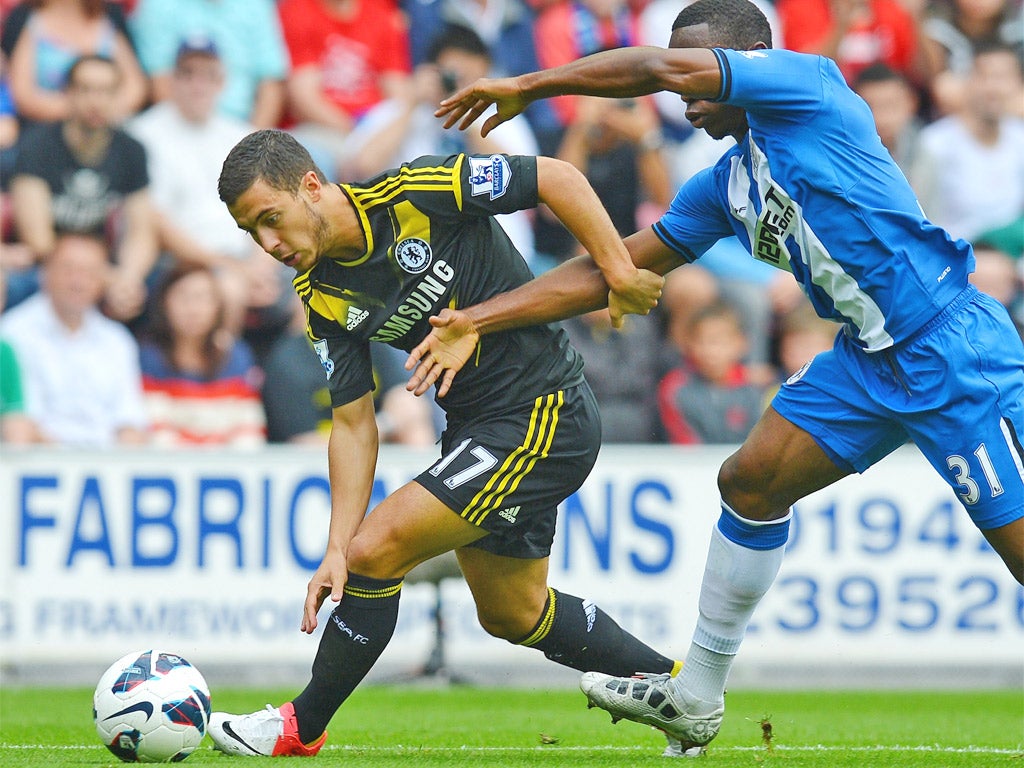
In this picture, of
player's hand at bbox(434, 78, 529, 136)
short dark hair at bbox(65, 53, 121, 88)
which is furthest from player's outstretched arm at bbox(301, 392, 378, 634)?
short dark hair at bbox(65, 53, 121, 88)

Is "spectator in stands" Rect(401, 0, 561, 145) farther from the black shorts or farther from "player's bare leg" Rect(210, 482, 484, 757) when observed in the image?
"player's bare leg" Rect(210, 482, 484, 757)

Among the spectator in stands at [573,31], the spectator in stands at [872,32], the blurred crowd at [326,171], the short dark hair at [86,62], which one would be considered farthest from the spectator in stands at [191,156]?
the spectator in stands at [872,32]

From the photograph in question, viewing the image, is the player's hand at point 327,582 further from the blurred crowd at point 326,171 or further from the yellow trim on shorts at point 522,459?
the blurred crowd at point 326,171

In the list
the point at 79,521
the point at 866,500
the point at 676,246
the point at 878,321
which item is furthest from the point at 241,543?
the point at 878,321

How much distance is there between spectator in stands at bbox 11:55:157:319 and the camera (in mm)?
10898

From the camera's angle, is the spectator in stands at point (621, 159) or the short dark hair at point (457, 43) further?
the short dark hair at point (457, 43)

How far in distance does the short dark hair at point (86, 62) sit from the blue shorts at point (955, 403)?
7436 mm

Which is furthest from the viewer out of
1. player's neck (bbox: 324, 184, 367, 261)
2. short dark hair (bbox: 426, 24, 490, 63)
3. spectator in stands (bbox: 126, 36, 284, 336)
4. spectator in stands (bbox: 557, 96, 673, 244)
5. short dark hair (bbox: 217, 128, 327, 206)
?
short dark hair (bbox: 426, 24, 490, 63)

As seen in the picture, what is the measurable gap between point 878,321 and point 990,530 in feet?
2.60

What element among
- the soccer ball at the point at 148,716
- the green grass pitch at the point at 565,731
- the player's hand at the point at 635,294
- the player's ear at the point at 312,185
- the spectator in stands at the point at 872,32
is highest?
the spectator in stands at the point at 872,32

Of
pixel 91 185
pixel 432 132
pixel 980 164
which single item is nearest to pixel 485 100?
pixel 432 132

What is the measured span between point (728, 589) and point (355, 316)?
173 centimetres

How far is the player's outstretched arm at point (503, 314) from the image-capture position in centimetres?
539

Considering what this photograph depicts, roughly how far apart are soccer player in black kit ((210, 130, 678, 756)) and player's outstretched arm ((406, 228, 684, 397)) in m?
0.10
